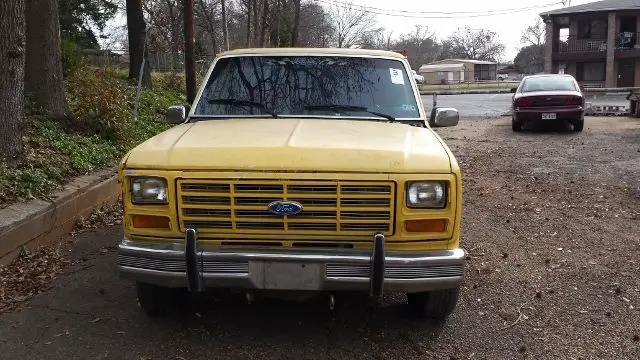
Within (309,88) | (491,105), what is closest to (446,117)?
(309,88)

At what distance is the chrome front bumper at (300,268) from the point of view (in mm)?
3531

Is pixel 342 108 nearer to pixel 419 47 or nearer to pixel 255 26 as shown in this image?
pixel 255 26

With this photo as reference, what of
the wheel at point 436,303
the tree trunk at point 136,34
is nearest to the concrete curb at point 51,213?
the wheel at point 436,303

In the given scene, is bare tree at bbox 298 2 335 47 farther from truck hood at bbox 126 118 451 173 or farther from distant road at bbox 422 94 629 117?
truck hood at bbox 126 118 451 173

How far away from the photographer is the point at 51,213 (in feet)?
19.6

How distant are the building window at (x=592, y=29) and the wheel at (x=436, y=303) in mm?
45644

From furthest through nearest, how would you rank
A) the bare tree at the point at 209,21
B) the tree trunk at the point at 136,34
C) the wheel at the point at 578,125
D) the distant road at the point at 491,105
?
1. the bare tree at the point at 209,21
2. the distant road at the point at 491,105
3. the tree trunk at the point at 136,34
4. the wheel at the point at 578,125

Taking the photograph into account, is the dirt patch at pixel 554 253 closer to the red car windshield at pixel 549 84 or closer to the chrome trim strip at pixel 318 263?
the chrome trim strip at pixel 318 263

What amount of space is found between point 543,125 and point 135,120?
11.1 m

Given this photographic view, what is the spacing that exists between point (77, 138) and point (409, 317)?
603cm

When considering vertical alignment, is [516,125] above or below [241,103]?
below

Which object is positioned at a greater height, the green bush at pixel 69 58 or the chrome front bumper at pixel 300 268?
the green bush at pixel 69 58

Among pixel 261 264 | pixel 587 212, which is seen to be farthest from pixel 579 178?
pixel 261 264

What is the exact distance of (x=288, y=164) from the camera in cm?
355
